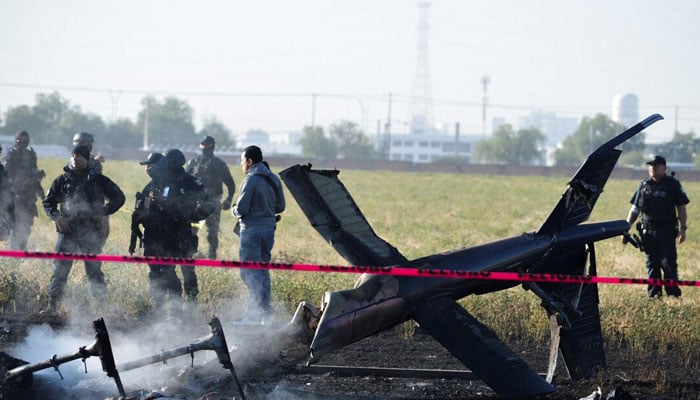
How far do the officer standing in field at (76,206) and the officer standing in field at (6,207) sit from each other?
3588 millimetres

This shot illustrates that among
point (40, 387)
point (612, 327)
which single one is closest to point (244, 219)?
point (40, 387)

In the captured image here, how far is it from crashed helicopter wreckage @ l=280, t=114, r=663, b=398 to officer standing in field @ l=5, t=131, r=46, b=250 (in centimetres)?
909

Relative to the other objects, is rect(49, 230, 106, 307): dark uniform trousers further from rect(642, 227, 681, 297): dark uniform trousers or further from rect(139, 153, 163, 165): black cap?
rect(642, 227, 681, 297): dark uniform trousers

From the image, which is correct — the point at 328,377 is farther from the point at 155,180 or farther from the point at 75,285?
the point at 75,285

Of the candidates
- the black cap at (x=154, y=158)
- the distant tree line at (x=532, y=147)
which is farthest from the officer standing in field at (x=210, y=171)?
the distant tree line at (x=532, y=147)

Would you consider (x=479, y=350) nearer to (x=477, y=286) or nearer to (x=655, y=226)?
(x=477, y=286)

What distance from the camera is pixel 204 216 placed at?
11172 mm

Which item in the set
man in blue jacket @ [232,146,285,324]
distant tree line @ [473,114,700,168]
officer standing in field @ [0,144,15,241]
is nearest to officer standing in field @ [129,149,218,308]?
man in blue jacket @ [232,146,285,324]

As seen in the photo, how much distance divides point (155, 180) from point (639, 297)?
624 centimetres

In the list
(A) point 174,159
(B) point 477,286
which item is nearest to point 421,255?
(A) point 174,159

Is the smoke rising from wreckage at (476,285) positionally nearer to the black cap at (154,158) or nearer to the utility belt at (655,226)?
the black cap at (154,158)

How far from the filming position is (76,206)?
1127cm

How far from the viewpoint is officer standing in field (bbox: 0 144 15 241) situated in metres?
14.5

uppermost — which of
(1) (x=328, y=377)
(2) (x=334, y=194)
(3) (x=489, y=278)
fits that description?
(2) (x=334, y=194)
